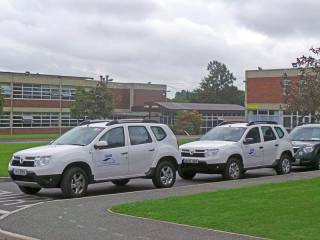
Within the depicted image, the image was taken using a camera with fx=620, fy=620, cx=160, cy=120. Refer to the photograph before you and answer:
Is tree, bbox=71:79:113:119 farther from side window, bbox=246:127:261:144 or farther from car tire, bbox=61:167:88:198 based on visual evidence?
car tire, bbox=61:167:88:198

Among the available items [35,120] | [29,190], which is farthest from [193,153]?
[35,120]

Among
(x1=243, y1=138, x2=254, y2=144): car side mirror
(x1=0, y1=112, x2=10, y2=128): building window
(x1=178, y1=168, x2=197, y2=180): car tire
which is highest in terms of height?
(x1=0, y1=112, x2=10, y2=128): building window

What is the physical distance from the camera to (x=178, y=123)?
3127 inches

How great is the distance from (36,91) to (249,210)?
71.1 m

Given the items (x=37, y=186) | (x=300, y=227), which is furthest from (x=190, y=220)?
(x=37, y=186)

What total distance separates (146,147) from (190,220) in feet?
19.7

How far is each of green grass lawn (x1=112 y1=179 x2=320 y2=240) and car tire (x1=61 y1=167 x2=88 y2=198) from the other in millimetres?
2628

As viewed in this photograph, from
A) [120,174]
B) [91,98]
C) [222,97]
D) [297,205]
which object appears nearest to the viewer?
[297,205]

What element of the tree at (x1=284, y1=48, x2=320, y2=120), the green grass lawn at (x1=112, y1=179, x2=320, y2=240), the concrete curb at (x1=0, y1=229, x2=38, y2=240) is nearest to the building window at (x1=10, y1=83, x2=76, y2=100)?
the tree at (x1=284, y1=48, x2=320, y2=120)

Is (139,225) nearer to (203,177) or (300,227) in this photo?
(300,227)

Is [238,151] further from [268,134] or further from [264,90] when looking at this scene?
[264,90]

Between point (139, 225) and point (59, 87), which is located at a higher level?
point (59, 87)

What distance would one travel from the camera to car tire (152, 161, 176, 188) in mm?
15591

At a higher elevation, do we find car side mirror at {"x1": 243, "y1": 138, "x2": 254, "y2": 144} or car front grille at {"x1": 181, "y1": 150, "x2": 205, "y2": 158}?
car side mirror at {"x1": 243, "y1": 138, "x2": 254, "y2": 144}
